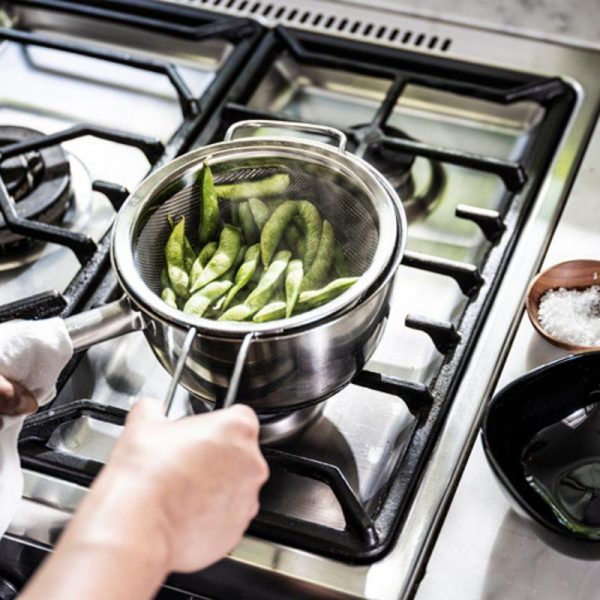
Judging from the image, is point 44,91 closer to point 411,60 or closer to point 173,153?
point 173,153

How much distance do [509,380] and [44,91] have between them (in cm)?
62

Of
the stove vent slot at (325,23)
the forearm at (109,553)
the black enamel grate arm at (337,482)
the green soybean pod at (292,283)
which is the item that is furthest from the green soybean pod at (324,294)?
the stove vent slot at (325,23)

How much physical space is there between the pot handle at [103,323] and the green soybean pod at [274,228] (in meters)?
0.12

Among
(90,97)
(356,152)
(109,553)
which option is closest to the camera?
(109,553)

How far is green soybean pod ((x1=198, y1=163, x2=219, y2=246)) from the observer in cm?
75

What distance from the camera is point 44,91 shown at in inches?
41.7

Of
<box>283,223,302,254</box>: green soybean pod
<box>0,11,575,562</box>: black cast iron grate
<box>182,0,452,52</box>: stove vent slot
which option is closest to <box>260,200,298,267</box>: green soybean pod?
<box>283,223,302,254</box>: green soybean pod

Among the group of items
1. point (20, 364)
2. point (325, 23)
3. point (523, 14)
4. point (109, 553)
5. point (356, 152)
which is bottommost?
point (109, 553)

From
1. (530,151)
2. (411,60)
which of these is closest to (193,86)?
(411,60)

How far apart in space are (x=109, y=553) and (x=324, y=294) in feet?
0.91

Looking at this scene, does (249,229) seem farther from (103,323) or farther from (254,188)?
(103,323)

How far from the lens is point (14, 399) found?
0.65 m

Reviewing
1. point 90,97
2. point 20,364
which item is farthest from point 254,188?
point 90,97

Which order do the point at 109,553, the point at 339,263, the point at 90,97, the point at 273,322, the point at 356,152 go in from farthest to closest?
the point at 90,97 < the point at 356,152 < the point at 339,263 < the point at 273,322 < the point at 109,553
